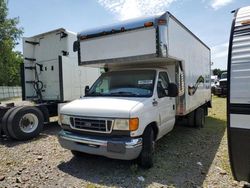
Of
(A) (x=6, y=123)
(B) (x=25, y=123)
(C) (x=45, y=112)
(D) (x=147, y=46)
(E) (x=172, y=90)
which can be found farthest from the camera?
(C) (x=45, y=112)

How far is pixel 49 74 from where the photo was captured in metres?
9.49

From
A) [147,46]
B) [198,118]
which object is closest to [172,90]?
[147,46]

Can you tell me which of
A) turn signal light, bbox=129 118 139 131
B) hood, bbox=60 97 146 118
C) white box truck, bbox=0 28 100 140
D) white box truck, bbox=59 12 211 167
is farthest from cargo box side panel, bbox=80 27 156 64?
white box truck, bbox=0 28 100 140

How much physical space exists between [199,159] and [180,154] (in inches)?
19.4

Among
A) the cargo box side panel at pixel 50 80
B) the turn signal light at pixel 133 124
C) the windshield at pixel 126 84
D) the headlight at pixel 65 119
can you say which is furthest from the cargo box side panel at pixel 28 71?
the turn signal light at pixel 133 124

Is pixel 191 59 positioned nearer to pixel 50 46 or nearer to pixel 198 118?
pixel 198 118

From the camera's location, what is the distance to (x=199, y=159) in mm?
5781

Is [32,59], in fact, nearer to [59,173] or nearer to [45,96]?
[45,96]

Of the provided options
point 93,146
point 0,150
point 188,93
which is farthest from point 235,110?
point 0,150

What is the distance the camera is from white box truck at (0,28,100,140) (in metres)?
8.70

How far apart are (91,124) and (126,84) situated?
4.76 ft

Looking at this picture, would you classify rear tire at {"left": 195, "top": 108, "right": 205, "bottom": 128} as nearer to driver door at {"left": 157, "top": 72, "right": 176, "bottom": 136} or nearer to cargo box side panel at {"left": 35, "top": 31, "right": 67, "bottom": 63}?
driver door at {"left": 157, "top": 72, "right": 176, "bottom": 136}

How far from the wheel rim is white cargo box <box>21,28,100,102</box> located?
133cm

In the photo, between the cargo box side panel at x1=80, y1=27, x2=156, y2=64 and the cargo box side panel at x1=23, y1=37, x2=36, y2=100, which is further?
the cargo box side panel at x1=23, y1=37, x2=36, y2=100
